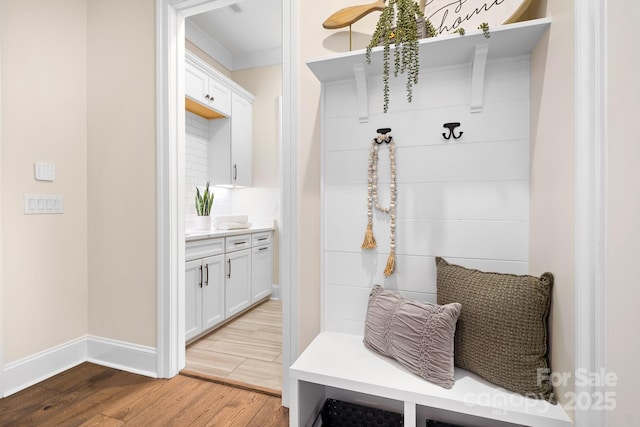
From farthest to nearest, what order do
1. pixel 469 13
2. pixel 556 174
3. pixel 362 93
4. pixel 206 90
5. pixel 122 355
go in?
pixel 206 90
pixel 122 355
pixel 362 93
pixel 469 13
pixel 556 174

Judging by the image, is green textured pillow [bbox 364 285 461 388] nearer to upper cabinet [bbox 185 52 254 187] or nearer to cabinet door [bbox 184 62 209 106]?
cabinet door [bbox 184 62 209 106]

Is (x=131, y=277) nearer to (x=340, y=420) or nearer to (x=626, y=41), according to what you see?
(x=340, y=420)

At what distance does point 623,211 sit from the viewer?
→ 770 mm

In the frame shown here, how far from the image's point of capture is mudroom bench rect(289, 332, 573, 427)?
1.02 metres

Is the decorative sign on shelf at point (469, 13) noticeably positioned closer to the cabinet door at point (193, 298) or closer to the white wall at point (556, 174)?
the white wall at point (556, 174)

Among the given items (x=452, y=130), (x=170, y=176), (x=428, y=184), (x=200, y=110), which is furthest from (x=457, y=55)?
(x=200, y=110)

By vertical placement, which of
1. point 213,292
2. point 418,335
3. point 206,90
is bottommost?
point 213,292

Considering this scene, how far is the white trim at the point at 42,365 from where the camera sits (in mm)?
1843

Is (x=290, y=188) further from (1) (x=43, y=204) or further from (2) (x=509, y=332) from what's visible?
(1) (x=43, y=204)

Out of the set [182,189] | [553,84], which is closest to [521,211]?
[553,84]

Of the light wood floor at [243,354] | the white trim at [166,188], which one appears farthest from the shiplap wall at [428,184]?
the white trim at [166,188]

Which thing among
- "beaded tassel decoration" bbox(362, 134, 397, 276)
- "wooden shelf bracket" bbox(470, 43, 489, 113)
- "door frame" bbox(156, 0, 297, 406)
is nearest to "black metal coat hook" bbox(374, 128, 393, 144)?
"beaded tassel decoration" bbox(362, 134, 397, 276)

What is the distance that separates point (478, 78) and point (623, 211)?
31.1 inches

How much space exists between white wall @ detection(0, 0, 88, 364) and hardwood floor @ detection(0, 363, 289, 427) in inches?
11.3
